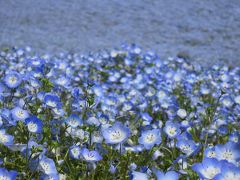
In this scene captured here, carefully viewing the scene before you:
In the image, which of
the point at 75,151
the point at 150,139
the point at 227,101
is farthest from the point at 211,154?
the point at 227,101

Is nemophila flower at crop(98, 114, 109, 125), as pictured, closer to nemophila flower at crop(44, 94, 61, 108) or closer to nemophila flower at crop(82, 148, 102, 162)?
nemophila flower at crop(44, 94, 61, 108)

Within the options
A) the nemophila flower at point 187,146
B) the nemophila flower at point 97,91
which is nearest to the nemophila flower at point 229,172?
the nemophila flower at point 187,146

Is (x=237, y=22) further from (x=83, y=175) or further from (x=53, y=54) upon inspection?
(x=83, y=175)

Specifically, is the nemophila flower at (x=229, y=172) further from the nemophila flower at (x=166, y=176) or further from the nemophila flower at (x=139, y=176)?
the nemophila flower at (x=139, y=176)

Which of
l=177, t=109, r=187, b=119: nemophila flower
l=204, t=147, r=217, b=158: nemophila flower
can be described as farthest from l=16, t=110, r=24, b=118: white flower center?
l=177, t=109, r=187, b=119: nemophila flower

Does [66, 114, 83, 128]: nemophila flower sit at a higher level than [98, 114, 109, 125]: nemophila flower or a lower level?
higher

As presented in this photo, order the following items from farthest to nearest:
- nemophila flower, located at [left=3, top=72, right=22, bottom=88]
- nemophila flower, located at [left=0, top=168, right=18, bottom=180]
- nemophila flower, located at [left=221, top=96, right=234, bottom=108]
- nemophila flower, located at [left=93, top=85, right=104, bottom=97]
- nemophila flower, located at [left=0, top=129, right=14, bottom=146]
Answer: nemophila flower, located at [left=221, top=96, right=234, bottom=108]
nemophila flower, located at [left=93, top=85, right=104, bottom=97]
nemophila flower, located at [left=3, top=72, right=22, bottom=88]
nemophila flower, located at [left=0, top=129, right=14, bottom=146]
nemophila flower, located at [left=0, top=168, right=18, bottom=180]

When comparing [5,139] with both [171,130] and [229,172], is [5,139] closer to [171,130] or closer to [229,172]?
[171,130]
